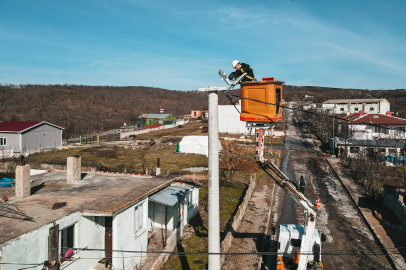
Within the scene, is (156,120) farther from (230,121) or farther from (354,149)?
(354,149)

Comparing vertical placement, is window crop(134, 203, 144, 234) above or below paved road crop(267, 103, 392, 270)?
above

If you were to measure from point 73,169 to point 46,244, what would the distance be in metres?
5.61

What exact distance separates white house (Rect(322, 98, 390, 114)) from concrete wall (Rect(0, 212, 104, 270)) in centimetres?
7777

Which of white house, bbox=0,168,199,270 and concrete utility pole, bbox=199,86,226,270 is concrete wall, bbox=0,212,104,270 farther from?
concrete utility pole, bbox=199,86,226,270

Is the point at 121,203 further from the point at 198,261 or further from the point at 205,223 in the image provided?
the point at 205,223

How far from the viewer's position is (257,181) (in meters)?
26.3

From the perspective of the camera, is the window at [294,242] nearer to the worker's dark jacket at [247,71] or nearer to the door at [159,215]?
the door at [159,215]

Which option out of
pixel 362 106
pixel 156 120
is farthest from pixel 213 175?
pixel 362 106

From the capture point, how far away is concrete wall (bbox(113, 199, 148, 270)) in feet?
32.3

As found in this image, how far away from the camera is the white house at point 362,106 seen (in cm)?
7506

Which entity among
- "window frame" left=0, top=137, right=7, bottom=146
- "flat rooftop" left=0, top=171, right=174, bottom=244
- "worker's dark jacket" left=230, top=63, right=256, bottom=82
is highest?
"worker's dark jacket" left=230, top=63, right=256, bottom=82

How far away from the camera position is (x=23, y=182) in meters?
10.5

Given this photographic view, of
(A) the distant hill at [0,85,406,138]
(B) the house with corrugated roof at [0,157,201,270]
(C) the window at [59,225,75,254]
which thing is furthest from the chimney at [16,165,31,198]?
(A) the distant hill at [0,85,406,138]

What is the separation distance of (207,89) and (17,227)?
6.69 m
